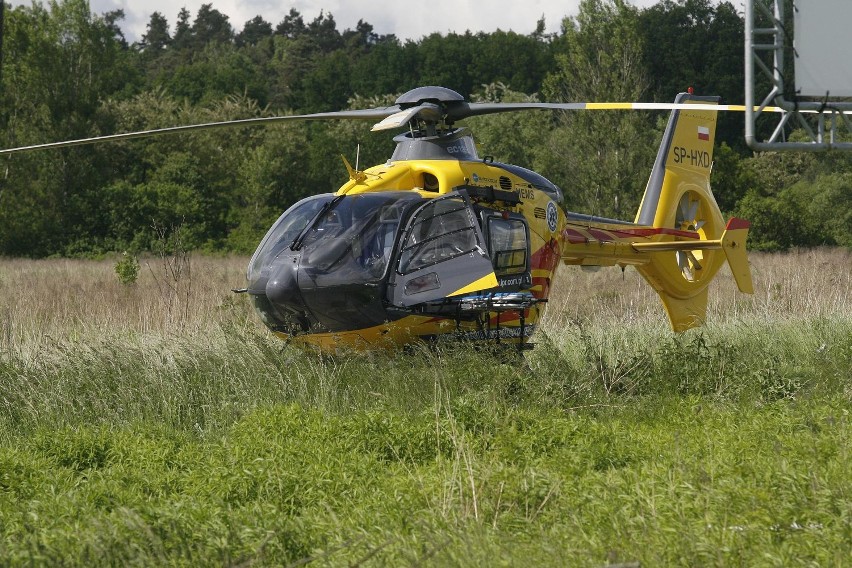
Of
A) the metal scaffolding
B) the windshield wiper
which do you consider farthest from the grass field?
the metal scaffolding

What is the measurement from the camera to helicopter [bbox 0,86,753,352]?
9.42m

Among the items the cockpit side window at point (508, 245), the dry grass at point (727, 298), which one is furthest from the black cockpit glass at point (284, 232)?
the dry grass at point (727, 298)

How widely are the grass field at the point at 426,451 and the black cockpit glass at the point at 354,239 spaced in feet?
2.92

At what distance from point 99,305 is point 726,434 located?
11.8 m

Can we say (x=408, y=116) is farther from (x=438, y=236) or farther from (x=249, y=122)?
(x=249, y=122)

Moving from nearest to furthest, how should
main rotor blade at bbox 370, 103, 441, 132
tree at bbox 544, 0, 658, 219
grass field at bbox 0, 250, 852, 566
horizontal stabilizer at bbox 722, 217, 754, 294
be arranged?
grass field at bbox 0, 250, 852, 566 < main rotor blade at bbox 370, 103, 441, 132 < horizontal stabilizer at bbox 722, 217, 754, 294 < tree at bbox 544, 0, 658, 219

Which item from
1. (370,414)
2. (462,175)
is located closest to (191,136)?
(462,175)

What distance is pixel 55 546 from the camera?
4945 millimetres

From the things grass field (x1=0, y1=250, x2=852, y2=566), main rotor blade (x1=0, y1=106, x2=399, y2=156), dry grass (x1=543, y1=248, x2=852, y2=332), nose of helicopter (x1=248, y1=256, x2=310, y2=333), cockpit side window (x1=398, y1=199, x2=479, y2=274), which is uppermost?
main rotor blade (x1=0, y1=106, x2=399, y2=156)

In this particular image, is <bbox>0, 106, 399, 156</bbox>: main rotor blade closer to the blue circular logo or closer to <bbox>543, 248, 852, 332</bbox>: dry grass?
the blue circular logo

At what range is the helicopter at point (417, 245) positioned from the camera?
942cm

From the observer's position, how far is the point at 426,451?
722 cm

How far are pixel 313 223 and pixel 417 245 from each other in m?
0.96

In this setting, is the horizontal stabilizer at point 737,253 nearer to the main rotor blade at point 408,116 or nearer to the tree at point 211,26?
the main rotor blade at point 408,116
